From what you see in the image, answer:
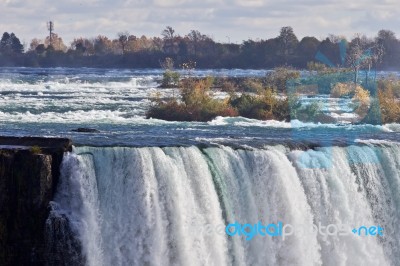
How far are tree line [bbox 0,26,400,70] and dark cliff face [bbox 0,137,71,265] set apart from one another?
71.9 metres

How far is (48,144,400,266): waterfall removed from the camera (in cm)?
2097

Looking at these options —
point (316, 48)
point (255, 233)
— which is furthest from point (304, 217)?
point (316, 48)

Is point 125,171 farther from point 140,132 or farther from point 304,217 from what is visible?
point 140,132

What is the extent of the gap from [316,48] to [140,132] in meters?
75.0

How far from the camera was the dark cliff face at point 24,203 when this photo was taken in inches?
811

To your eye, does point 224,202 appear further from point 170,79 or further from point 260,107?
point 170,79

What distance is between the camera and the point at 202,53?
387 feet

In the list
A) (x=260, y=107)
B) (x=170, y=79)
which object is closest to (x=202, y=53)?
(x=170, y=79)

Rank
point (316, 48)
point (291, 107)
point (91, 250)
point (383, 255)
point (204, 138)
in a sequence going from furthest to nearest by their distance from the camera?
point (316, 48), point (291, 107), point (204, 138), point (383, 255), point (91, 250)

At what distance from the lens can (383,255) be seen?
2466 centimetres

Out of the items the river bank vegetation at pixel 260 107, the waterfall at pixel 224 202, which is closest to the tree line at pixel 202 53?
the river bank vegetation at pixel 260 107

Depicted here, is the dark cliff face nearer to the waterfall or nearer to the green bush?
the waterfall

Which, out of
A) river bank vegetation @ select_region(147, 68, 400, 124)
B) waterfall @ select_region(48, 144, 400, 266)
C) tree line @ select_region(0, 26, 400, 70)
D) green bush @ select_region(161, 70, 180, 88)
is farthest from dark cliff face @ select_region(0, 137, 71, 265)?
tree line @ select_region(0, 26, 400, 70)

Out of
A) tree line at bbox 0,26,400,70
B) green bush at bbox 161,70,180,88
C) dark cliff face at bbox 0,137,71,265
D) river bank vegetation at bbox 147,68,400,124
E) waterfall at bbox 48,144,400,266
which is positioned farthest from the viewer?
tree line at bbox 0,26,400,70
